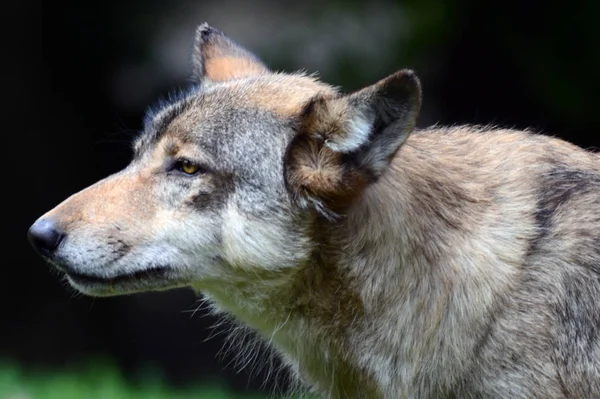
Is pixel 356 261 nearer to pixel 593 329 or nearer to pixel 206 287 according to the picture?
pixel 206 287

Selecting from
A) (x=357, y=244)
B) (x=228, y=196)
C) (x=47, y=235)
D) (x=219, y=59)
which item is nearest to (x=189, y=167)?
(x=228, y=196)

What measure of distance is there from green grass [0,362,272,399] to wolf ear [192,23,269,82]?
241 cm

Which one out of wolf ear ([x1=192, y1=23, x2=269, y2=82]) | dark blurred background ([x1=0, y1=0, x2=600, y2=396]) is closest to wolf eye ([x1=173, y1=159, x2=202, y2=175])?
wolf ear ([x1=192, y1=23, x2=269, y2=82])

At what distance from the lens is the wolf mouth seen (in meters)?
4.65

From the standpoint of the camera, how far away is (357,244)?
4738 mm

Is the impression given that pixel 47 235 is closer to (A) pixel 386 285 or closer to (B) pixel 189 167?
(B) pixel 189 167

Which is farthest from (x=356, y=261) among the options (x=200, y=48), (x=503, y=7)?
(x=503, y=7)

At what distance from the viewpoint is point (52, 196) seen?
37.1 feet

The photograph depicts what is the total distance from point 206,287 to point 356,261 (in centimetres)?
74

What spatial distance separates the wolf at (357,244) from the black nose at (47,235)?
0.01 meters

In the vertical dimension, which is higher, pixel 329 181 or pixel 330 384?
pixel 329 181

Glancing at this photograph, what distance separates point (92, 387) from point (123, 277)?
9.02ft

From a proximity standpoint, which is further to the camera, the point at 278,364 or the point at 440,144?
the point at 278,364

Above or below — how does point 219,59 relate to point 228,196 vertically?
above
